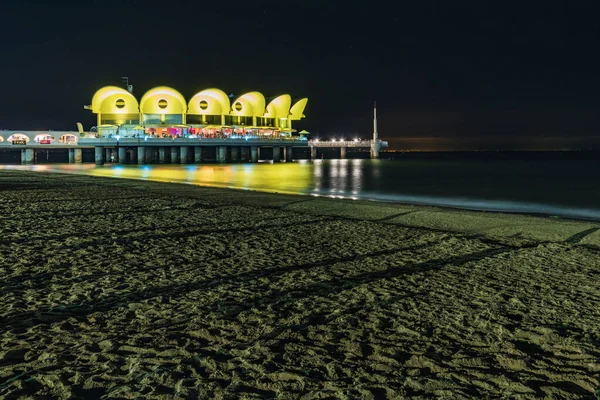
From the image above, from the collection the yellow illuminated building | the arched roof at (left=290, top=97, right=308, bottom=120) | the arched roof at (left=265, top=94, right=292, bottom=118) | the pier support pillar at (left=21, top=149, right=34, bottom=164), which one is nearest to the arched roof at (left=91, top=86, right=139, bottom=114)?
the yellow illuminated building

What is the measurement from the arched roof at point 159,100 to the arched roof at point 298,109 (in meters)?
26.5

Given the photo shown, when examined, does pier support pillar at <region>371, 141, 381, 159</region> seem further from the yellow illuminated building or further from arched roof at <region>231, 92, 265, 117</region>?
arched roof at <region>231, 92, 265, 117</region>

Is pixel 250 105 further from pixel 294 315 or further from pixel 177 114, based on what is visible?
pixel 294 315

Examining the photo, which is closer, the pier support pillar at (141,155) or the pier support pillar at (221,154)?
the pier support pillar at (141,155)

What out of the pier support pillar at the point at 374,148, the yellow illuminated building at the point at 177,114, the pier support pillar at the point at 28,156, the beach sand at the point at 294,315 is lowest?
the beach sand at the point at 294,315

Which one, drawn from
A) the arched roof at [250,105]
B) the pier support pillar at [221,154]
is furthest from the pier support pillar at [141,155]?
the arched roof at [250,105]

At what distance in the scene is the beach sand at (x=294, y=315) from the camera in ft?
10.4

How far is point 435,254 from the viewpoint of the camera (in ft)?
24.7

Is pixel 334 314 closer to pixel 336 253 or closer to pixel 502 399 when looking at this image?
pixel 502 399

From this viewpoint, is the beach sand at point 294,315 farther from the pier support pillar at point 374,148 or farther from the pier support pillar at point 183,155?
the pier support pillar at point 374,148

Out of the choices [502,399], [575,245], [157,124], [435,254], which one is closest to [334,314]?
[502,399]

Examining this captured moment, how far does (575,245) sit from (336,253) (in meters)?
4.49

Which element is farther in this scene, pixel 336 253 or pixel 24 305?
pixel 336 253

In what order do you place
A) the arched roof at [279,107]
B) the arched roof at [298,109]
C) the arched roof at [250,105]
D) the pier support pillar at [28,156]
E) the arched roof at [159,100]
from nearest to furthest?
the pier support pillar at [28,156], the arched roof at [159,100], the arched roof at [250,105], the arched roof at [279,107], the arched roof at [298,109]
